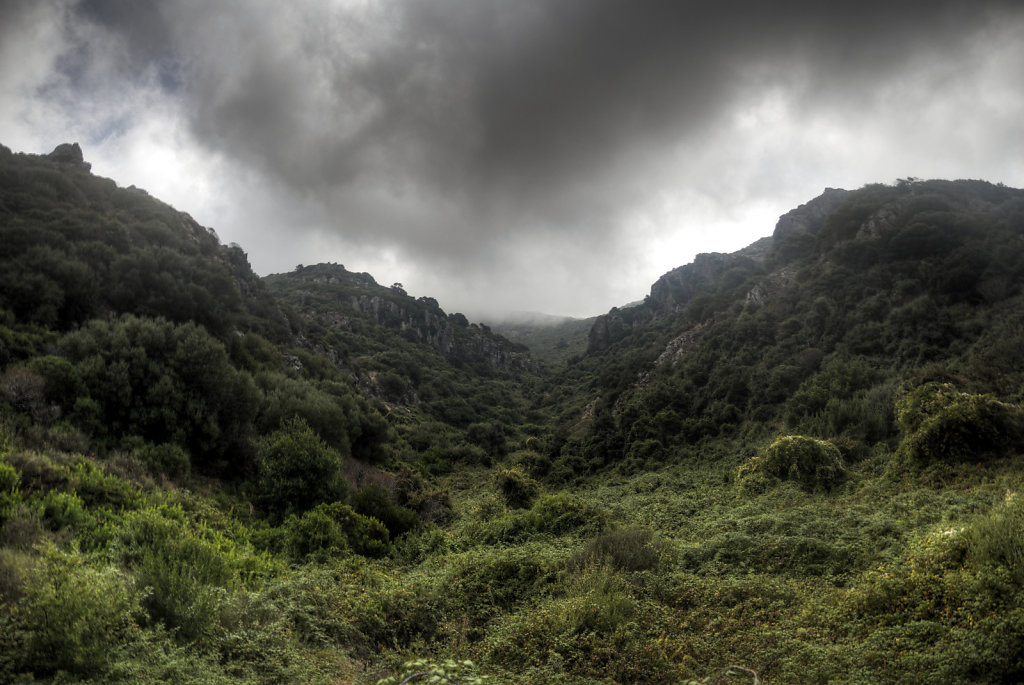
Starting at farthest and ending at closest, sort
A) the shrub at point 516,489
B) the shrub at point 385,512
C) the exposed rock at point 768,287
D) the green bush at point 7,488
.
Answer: the exposed rock at point 768,287 < the shrub at point 516,489 < the shrub at point 385,512 < the green bush at point 7,488

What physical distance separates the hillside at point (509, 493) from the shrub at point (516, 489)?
183mm

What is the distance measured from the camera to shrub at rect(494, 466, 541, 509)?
18.9m

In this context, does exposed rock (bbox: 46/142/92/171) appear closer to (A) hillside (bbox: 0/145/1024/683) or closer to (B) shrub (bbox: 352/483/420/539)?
(A) hillside (bbox: 0/145/1024/683)

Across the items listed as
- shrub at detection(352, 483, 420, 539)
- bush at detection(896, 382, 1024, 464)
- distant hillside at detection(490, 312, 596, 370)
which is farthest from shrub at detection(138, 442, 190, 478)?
distant hillside at detection(490, 312, 596, 370)

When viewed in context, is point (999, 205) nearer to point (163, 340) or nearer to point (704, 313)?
point (704, 313)

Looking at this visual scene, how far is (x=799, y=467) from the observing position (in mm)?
15492

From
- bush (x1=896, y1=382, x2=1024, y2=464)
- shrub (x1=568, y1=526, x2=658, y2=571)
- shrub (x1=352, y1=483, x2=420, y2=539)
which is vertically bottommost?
shrub (x1=352, y1=483, x2=420, y2=539)

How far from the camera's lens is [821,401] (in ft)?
76.5

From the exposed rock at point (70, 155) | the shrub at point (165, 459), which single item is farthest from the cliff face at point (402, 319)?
the shrub at point (165, 459)

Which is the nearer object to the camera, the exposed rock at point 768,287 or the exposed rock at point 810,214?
the exposed rock at point 768,287

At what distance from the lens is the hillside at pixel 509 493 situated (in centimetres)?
501

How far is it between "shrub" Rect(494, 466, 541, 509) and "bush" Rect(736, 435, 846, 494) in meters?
8.78

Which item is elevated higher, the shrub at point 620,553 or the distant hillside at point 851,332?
the distant hillside at point 851,332

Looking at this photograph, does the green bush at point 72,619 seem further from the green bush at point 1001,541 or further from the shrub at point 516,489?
the shrub at point 516,489
